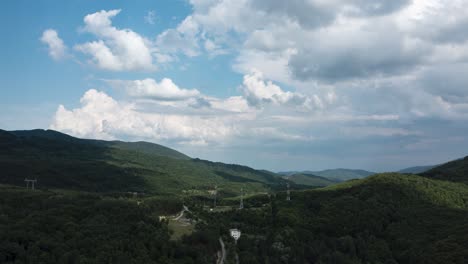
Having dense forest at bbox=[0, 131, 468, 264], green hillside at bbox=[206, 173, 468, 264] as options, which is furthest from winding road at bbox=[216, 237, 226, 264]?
green hillside at bbox=[206, 173, 468, 264]

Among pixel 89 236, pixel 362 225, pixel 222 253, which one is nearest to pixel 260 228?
pixel 222 253

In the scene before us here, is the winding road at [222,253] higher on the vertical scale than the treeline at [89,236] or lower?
lower

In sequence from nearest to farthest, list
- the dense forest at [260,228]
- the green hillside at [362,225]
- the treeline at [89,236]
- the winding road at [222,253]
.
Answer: the treeline at [89,236], the dense forest at [260,228], the winding road at [222,253], the green hillside at [362,225]

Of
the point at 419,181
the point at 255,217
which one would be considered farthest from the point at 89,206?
the point at 419,181

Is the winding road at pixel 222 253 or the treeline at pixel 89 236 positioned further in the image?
the winding road at pixel 222 253

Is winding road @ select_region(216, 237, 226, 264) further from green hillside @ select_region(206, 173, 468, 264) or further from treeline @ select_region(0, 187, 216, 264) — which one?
green hillside @ select_region(206, 173, 468, 264)

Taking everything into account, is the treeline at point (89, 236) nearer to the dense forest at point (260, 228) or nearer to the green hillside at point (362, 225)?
the dense forest at point (260, 228)

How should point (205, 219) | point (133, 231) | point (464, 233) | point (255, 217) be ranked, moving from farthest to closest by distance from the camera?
point (255, 217)
point (205, 219)
point (464, 233)
point (133, 231)

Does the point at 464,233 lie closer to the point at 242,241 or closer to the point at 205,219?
the point at 242,241

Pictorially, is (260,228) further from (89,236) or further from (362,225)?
(89,236)

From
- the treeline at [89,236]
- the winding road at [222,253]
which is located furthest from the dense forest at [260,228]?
the winding road at [222,253]

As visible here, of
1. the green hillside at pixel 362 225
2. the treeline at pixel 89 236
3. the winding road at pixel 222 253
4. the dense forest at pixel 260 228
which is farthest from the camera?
the green hillside at pixel 362 225
